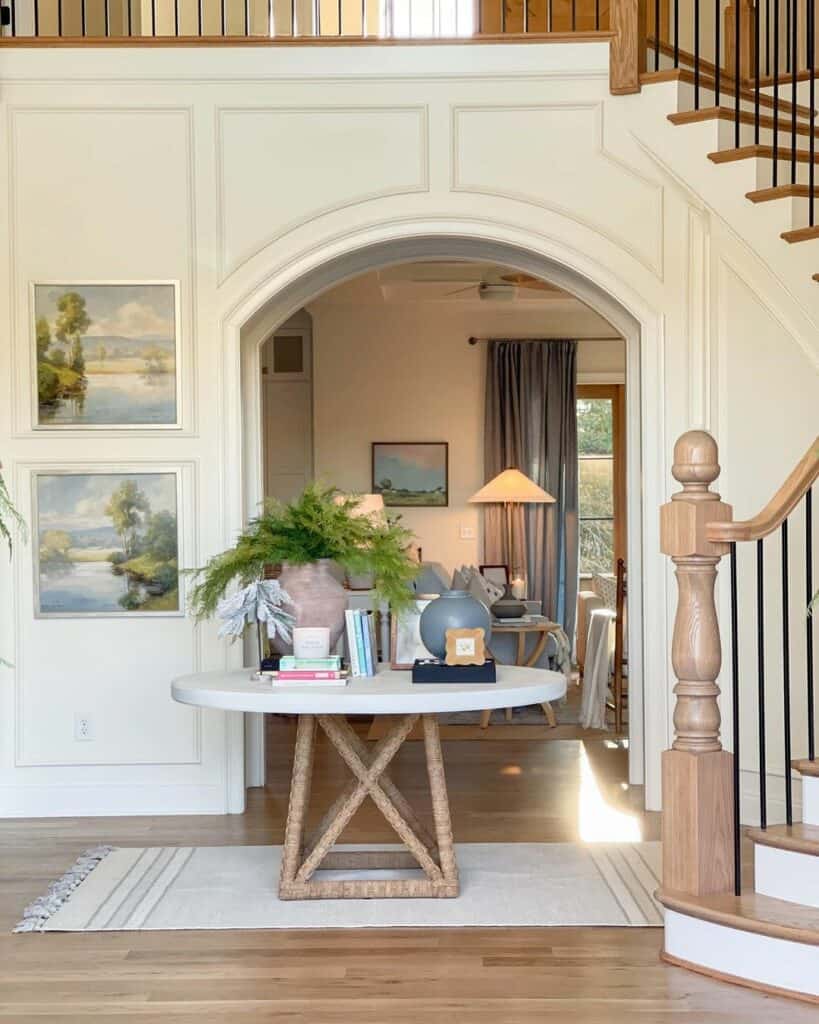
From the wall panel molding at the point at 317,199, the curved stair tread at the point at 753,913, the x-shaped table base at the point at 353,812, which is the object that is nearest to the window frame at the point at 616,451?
the wall panel molding at the point at 317,199

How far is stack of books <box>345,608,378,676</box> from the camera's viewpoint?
14.4ft

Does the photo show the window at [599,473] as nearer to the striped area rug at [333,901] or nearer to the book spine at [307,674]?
the striped area rug at [333,901]

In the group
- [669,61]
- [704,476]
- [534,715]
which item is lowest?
[534,715]

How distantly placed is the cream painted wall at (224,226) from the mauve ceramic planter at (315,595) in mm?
1332

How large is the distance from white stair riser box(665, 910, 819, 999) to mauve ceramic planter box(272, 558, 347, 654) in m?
1.48

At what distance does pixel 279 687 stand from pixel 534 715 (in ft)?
14.3

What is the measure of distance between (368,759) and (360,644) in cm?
40

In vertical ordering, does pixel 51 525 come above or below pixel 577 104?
below

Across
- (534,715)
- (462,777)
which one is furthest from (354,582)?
(462,777)

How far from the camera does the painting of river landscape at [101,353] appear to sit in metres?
5.66

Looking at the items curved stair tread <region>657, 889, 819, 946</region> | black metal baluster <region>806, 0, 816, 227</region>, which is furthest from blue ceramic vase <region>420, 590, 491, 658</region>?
black metal baluster <region>806, 0, 816, 227</region>

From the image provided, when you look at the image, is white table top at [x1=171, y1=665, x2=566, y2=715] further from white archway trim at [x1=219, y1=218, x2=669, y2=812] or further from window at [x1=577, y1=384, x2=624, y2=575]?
window at [x1=577, y1=384, x2=624, y2=575]

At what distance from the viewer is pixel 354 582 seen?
10320mm

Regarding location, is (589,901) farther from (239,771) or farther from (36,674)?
(36,674)
